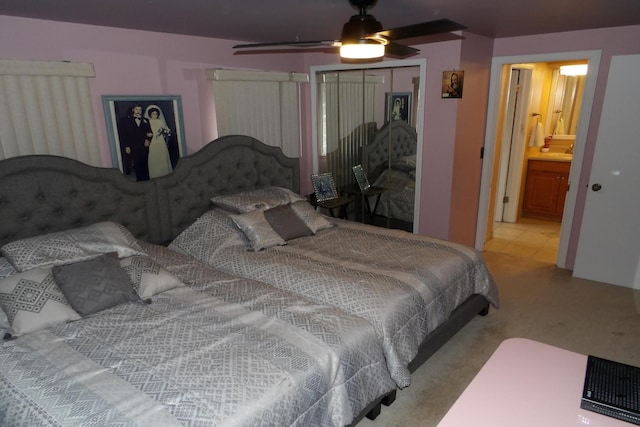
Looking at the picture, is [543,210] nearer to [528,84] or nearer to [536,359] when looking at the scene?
[528,84]

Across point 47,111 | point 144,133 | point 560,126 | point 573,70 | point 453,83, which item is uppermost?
point 573,70

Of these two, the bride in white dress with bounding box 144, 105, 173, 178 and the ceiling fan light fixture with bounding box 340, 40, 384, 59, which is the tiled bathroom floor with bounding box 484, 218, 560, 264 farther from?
the bride in white dress with bounding box 144, 105, 173, 178

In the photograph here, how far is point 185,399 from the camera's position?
147 cm

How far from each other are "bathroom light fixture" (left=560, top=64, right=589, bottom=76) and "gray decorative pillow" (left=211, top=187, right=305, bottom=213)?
13.5 feet

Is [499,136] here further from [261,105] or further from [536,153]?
[261,105]

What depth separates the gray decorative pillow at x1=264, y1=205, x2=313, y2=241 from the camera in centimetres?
319

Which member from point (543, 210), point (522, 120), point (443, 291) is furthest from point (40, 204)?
point (543, 210)

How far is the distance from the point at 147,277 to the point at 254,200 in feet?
3.97

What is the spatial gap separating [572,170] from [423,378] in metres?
2.53

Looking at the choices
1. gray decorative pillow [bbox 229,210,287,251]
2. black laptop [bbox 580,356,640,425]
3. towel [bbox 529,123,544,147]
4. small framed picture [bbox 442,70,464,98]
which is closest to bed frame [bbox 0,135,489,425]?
gray decorative pillow [bbox 229,210,287,251]

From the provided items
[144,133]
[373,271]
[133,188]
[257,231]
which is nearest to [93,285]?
[133,188]

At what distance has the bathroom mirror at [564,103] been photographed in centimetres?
558

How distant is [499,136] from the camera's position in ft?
14.6

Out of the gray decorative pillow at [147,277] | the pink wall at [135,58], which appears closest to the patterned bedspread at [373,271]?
the gray decorative pillow at [147,277]
